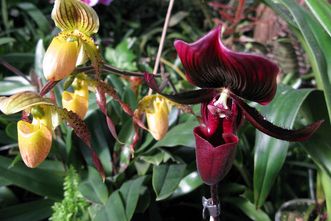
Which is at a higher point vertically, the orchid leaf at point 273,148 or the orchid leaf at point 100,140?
the orchid leaf at point 273,148

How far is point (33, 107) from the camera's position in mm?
669

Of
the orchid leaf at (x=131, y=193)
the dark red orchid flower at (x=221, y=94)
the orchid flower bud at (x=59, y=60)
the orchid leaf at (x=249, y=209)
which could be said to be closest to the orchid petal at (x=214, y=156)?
the dark red orchid flower at (x=221, y=94)

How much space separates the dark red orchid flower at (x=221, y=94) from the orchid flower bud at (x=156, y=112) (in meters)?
0.22

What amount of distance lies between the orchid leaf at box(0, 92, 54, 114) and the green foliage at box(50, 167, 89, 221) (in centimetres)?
33

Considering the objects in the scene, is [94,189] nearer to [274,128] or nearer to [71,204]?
[71,204]

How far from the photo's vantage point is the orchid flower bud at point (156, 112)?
816mm

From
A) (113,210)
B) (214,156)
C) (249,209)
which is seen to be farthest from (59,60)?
(249,209)

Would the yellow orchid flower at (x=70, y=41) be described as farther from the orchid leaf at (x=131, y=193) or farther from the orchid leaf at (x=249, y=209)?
the orchid leaf at (x=249, y=209)

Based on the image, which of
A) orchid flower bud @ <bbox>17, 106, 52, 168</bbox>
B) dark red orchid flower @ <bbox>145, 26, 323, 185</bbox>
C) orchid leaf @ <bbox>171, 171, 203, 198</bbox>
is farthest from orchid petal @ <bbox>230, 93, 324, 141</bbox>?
orchid leaf @ <bbox>171, 171, 203, 198</bbox>

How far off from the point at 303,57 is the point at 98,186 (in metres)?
1.08

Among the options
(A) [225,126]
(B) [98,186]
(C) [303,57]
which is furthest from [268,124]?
(C) [303,57]

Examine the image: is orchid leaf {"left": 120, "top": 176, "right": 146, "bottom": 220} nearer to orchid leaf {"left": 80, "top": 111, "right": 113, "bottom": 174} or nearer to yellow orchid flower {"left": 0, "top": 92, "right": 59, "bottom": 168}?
orchid leaf {"left": 80, "top": 111, "right": 113, "bottom": 174}

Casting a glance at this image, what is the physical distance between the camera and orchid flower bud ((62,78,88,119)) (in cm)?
76

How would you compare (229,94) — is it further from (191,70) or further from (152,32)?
(152,32)
